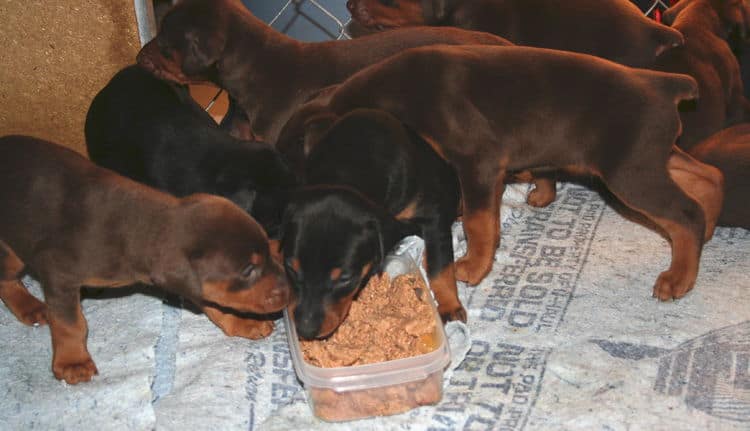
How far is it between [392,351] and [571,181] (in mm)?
2056

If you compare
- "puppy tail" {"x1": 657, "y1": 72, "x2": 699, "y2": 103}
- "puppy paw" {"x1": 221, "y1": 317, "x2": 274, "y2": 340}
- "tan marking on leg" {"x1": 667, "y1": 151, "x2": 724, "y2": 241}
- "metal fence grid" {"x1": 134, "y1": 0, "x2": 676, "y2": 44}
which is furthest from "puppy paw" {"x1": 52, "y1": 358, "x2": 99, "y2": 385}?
"tan marking on leg" {"x1": 667, "y1": 151, "x2": 724, "y2": 241}

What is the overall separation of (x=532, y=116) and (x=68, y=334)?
6.83 feet

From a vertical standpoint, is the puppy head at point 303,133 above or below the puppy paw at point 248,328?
above

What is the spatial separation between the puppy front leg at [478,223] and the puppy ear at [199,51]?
157cm

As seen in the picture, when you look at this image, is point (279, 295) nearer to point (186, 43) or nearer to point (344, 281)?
point (344, 281)

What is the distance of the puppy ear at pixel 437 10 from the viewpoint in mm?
4812

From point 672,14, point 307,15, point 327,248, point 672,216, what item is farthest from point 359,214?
point 307,15

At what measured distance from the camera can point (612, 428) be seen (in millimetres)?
2895

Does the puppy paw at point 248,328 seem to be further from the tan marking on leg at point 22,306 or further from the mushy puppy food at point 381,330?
the tan marking on leg at point 22,306

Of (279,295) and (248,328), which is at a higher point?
(279,295)

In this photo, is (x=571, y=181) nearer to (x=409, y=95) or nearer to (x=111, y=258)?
(x=409, y=95)

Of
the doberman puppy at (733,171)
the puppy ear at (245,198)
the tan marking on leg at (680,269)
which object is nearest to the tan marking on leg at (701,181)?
the doberman puppy at (733,171)

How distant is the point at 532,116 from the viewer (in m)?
3.47

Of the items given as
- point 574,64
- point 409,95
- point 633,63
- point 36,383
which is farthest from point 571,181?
point 36,383
